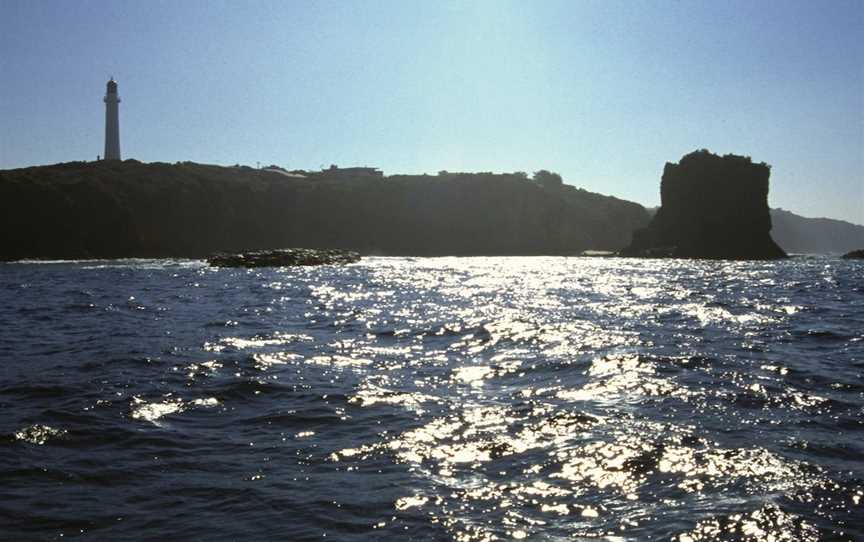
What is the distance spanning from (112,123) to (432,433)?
179 meters

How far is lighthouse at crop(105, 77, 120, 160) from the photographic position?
16638cm

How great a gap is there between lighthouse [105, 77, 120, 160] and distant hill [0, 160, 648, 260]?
1945 cm

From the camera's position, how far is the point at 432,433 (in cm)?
1157

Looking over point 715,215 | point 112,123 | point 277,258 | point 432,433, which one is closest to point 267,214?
point 112,123

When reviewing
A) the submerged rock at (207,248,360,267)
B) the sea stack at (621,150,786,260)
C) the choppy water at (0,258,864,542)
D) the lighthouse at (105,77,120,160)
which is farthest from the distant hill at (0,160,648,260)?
the choppy water at (0,258,864,542)

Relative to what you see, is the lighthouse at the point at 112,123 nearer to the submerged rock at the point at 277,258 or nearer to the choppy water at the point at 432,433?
the submerged rock at the point at 277,258

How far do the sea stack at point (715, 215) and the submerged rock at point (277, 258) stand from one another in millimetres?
64928

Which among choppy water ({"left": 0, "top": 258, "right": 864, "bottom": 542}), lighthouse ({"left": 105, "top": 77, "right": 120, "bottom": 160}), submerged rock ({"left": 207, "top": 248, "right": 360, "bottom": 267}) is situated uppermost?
lighthouse ({"left": 105, "top": 77, "right": 120, "bottom": 160})

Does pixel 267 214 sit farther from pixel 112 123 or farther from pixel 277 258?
pixel 277 258

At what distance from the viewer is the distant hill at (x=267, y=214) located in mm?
126062

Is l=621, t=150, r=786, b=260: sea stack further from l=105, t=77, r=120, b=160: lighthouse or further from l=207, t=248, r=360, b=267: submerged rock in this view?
l=105, t=77, r=120, b=160: lighthouse

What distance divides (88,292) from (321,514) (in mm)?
42337

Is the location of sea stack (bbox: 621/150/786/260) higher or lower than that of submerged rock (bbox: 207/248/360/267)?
higher

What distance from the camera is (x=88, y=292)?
4538 centimetres
